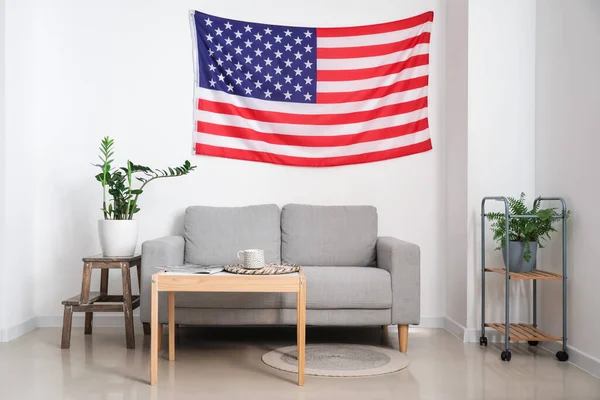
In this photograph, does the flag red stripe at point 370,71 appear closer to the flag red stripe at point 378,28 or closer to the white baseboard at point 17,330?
the flag red stripe at point 378,28

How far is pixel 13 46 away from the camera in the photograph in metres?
3.82

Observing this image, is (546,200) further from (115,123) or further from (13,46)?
(13,46)

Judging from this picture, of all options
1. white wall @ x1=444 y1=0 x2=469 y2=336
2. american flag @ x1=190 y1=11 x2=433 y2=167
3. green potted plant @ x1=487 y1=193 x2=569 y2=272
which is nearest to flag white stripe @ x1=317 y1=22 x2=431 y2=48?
american flag @ x1=190 y1=11 x2=433 y2=167

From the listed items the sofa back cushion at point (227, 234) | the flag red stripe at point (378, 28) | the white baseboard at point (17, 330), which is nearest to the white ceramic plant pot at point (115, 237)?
the sofa back cushion at point (227, 234)

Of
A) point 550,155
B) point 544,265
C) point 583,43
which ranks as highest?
point 583,43

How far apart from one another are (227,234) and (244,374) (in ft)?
3.77

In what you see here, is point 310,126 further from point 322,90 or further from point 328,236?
point 328,236

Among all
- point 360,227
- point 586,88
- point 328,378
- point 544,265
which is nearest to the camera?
point 328,378

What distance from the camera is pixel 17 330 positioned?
3.80 meters

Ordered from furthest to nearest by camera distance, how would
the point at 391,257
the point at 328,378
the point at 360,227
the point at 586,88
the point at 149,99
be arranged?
the point at 149,99 < the point at 360,227 < the point at 391,257 < the point at 586,88 < the point at 328,378

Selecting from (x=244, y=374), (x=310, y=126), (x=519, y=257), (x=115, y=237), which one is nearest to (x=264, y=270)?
(x=244, y=374)

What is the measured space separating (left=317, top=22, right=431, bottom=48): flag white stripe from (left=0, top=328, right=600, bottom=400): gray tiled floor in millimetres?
2074

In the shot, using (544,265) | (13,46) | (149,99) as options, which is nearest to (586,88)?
(544,265)

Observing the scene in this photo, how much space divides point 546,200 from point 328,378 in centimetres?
181
